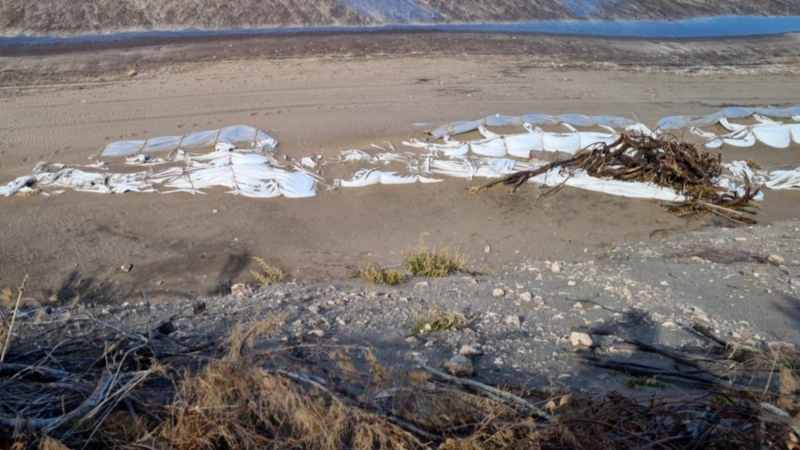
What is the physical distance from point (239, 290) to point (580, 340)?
11.9ft

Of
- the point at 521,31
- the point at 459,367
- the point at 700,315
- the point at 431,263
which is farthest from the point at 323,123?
the point at 521,31

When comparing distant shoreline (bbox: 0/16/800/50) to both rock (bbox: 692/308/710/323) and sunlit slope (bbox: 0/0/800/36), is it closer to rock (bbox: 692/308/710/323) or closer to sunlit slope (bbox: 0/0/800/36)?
sunlit slope (bbox: 0/0/800/36)

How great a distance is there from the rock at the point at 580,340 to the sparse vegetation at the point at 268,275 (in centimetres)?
360

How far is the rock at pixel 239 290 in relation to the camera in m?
7.35

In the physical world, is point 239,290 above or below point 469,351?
below

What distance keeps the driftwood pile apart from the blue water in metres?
9.32

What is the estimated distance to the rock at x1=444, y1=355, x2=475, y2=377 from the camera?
199 inches

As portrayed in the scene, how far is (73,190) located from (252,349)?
21.0 ft

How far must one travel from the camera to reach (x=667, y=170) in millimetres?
10742

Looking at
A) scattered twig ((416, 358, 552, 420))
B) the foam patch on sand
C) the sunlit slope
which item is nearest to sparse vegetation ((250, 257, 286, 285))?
the foam patch on sand

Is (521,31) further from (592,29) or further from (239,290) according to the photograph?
(239,290)

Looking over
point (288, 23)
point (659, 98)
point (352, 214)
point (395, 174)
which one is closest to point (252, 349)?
point (352, 214)

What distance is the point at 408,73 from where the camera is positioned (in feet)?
50.9

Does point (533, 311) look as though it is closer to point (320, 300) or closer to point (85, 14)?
point (320, 300)
